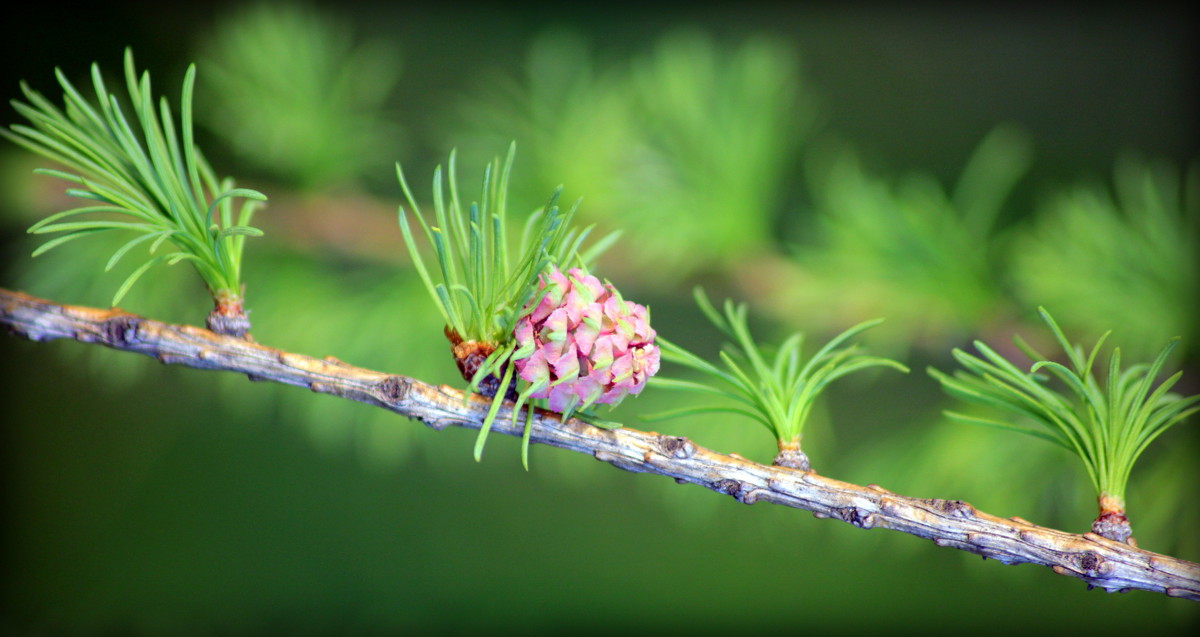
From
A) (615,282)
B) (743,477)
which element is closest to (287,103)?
(615,282)

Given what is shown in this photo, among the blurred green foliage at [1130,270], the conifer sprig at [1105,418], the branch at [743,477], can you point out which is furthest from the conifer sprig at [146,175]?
the blurred green foliage at [1130,270]

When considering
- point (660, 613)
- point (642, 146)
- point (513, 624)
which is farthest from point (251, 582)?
point (642, 146)

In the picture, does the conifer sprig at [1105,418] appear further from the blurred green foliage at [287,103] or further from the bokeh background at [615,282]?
the blurred green foliage at [287,103]

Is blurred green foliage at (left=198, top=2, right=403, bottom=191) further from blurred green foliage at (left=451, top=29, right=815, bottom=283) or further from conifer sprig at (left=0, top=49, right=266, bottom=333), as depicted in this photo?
conifer sprig at (left=0, top=49, right=266, bottom=333)

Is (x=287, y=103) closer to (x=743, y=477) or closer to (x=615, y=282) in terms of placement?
(x=615, y=282)

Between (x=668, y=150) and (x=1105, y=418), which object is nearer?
(x=1105, y=418)

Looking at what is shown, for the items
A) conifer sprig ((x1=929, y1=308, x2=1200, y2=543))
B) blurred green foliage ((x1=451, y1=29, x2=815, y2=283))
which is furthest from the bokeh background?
conifer sprig ((x1=929, y1=308, x2=1200, y2=543))
